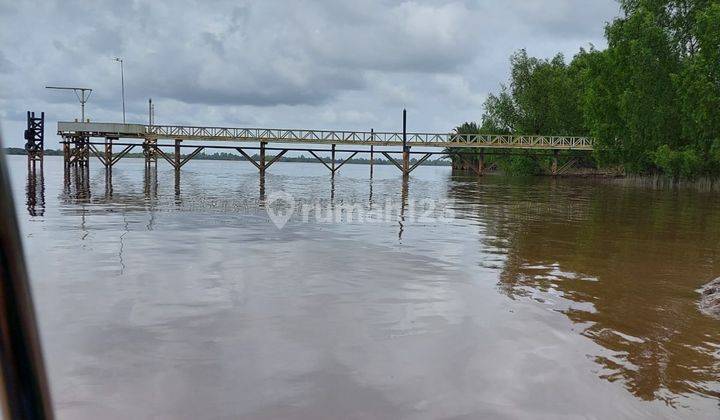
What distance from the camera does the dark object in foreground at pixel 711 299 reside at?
22.0ft

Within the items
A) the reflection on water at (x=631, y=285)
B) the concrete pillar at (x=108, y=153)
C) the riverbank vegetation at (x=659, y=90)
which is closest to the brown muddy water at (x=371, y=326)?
the reflection on water at (x=631, y=285)


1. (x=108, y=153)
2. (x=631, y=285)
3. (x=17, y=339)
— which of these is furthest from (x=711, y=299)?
(x=108, y=153)

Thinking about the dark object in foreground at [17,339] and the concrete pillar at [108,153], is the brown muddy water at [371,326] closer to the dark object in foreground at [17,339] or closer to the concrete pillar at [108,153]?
the dark object in foreground at [17,339]

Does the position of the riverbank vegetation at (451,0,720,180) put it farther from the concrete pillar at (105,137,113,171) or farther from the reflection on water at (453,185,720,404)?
the concrete pillar at (105,137,113,171)

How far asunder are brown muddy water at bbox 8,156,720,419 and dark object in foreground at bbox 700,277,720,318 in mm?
168

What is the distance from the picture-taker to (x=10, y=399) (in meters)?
0.85

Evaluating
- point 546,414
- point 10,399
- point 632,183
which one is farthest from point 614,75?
point 10,399

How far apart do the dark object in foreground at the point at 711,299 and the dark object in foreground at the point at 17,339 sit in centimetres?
736

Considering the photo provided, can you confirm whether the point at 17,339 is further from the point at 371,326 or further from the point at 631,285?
the point at 631,285

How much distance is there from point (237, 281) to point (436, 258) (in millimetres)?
3759

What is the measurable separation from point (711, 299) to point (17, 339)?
796 cm

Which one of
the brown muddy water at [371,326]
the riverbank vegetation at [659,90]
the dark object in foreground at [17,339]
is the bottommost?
the brown muddy water at [371,326]

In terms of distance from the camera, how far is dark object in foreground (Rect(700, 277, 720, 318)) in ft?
22.0

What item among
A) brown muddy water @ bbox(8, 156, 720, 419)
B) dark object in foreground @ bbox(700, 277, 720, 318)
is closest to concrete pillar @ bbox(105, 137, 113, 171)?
brown muddy water @ bbox(8, 156, 720, 419)
